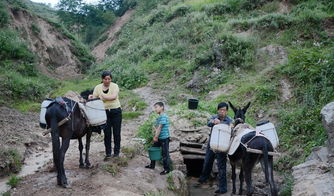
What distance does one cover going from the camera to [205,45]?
65.9ft

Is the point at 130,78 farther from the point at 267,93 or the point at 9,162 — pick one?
the point at 9,162

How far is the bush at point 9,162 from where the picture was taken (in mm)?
8398

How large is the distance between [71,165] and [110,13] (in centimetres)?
4056

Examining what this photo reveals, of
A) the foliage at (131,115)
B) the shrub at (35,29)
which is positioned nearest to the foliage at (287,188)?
the foliage at (131,115)

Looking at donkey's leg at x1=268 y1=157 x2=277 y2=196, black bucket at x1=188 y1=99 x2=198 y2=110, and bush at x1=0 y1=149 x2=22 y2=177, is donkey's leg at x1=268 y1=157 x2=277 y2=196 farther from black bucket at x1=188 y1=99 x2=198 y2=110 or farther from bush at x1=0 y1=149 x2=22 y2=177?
bush at x1=0 y1=149 x2=22 y2=177

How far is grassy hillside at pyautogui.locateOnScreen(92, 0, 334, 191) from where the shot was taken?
11.2 meters

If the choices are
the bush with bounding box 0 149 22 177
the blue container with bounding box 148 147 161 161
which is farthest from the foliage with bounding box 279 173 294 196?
the bush with bounding box 0 149 22 177

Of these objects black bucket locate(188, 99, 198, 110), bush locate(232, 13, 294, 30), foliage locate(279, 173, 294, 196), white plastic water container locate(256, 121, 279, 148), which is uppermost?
bush locate(232, 13, 294, 30)

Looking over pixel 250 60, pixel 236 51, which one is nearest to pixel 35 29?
pixel 236 51

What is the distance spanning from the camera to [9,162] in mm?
8594

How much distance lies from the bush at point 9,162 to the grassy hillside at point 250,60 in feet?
20.1

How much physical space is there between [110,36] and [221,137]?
37048 millimetres

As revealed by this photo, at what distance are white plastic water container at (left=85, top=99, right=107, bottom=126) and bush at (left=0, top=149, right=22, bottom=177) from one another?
2.54 m

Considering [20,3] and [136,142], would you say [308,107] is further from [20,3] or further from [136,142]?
[20,3]
